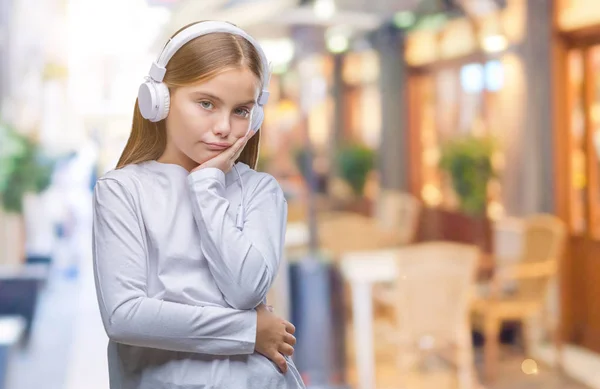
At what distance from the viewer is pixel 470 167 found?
5.07 metres

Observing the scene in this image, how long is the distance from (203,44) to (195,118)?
0.34 feet

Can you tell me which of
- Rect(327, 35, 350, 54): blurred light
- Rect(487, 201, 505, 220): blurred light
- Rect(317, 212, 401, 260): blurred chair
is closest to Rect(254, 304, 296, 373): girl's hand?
Rect(317, 212, 401, 260): blurred chair

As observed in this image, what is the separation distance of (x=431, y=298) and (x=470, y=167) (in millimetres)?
1509

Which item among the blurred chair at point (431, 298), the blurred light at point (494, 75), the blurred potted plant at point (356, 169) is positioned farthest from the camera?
the blurred potted plant at point (356, 169)

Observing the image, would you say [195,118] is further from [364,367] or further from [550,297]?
[550,297]

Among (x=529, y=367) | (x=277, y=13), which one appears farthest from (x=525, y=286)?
(x=277, y=13)

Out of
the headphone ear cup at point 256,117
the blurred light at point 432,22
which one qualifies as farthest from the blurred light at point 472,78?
the headphone ear cup at point 256,117

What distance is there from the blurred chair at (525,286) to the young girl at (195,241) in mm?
3555

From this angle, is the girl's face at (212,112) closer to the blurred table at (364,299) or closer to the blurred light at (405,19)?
the blurred table at (364,299)

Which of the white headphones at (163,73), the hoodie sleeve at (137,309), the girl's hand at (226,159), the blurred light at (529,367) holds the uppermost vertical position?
the white headphones at (163,73)

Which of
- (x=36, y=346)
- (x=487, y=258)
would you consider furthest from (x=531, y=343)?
(x=36, y=346)

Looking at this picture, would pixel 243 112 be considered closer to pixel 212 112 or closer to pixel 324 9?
pixel 212 112

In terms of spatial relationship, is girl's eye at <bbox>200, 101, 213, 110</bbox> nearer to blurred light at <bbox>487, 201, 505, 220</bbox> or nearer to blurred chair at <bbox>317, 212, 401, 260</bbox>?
blurred chair at <bbox>317, 212, 401, 260</bbox>

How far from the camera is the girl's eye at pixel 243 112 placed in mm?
1060
